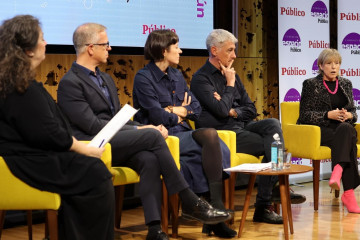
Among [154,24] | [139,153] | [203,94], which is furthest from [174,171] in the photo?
[154,24]

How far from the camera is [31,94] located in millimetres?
3168

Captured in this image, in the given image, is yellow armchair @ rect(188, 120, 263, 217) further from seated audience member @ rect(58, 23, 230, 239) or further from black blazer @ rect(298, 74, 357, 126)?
black blazer @ rect(298, 74, 357, 126)

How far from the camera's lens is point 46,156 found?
326 centimetres

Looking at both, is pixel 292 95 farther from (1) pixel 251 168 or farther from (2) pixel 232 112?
(1) pixel 251 168

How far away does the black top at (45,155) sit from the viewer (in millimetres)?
3184

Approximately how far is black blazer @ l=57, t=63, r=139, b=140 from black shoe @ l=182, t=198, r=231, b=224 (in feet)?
2.59

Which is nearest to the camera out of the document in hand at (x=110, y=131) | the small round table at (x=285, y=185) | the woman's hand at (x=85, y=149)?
the woman's hand at (x=85, y=149)

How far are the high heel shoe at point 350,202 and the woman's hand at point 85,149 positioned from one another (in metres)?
2.62

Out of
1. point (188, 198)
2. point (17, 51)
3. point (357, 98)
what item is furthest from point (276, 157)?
point (357, 98)

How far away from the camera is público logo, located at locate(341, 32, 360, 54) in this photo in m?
7.43

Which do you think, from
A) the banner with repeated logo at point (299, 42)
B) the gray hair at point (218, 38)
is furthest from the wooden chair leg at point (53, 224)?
the banner with repeated logo at point (299, 42)

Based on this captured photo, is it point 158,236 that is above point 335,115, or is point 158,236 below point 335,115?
below

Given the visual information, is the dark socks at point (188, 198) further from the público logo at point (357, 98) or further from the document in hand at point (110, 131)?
the público logo at point (357, 98)

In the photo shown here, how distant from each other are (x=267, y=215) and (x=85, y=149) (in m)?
1.98
